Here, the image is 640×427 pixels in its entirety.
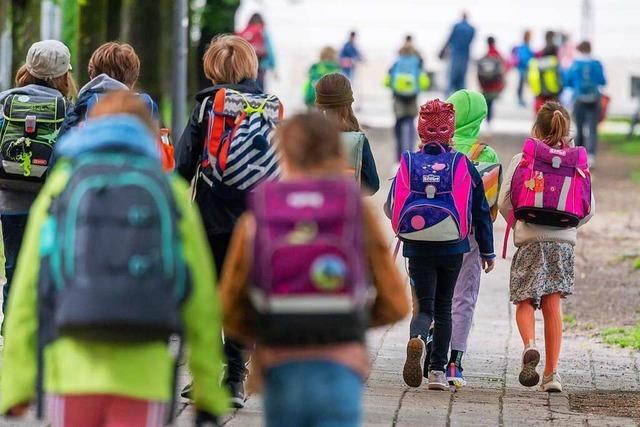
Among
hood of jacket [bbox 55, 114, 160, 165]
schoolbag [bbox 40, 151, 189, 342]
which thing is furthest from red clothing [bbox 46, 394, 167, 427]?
hood of jacket [bbox 55, 114, 160, 165]

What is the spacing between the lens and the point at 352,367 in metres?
4.77

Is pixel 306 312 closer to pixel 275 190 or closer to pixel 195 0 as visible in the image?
pixel 275 190

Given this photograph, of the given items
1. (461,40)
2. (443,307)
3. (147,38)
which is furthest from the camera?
(461,40)

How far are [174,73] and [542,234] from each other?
8.62 metres

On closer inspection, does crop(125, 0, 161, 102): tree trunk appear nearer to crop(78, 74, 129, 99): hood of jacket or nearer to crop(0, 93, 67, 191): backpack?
crop(0, 93, 67, 191): backpack

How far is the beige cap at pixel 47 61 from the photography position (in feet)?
29.2

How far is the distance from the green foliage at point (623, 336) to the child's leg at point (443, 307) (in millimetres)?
2892

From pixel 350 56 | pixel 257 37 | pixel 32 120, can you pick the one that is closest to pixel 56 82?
pixel 32 120

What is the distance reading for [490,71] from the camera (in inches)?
1141

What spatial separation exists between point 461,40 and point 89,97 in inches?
971

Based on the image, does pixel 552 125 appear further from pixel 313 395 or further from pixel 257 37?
pixel 257 37

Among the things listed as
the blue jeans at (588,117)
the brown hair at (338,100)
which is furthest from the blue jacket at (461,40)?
the brown hair at (338,100)

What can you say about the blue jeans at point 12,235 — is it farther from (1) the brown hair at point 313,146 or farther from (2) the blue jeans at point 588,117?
(2) the blue jeans at point 588,117

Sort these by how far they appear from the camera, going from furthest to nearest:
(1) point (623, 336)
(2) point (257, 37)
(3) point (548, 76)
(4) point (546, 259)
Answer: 1. (3) point (548, 76)
2. (2) point (257, 37)
3. (1) point (623, 336)
4. (4) point (546, 259)
